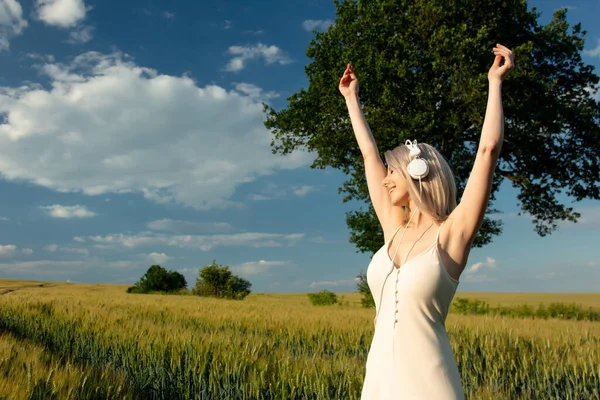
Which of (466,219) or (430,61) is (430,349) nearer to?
(466,219)

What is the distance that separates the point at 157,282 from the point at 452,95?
44.5 metres

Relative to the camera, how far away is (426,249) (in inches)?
96.7

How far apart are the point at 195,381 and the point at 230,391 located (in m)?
0.53

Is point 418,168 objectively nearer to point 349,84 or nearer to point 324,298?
point 349,84

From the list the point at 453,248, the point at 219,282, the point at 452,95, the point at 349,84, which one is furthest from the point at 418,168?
the point at 219,282

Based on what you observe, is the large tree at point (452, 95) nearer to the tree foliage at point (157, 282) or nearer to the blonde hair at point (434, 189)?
the blonde hair at point (434, 189)

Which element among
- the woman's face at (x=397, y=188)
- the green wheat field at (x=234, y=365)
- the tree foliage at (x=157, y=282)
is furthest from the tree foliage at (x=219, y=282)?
the woman's face at (x=397, y=188)

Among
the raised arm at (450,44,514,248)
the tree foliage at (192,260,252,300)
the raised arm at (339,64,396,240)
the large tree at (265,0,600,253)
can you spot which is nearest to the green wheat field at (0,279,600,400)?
the raised arm at (339,64,396,240)

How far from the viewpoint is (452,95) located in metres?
16.2

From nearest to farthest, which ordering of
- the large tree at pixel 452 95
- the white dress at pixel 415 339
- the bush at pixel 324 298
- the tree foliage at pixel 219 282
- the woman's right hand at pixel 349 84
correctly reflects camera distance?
1. the white dress at pixel 415 339
2. the woman's right hand at pixel 349 84
3. the large tree at pixel 452 95
4. the bush at pixel 324 298
5. the tree foliage at pixel 219 282

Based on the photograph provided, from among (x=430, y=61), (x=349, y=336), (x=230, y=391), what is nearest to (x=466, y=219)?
(x=230, y=391)

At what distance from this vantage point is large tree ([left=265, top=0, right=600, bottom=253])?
53.5ft

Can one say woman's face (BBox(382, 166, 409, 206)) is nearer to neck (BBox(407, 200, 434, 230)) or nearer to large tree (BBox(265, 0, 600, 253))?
neck (BBox(407, 200, 434, 230))

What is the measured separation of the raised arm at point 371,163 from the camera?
3.00 m
